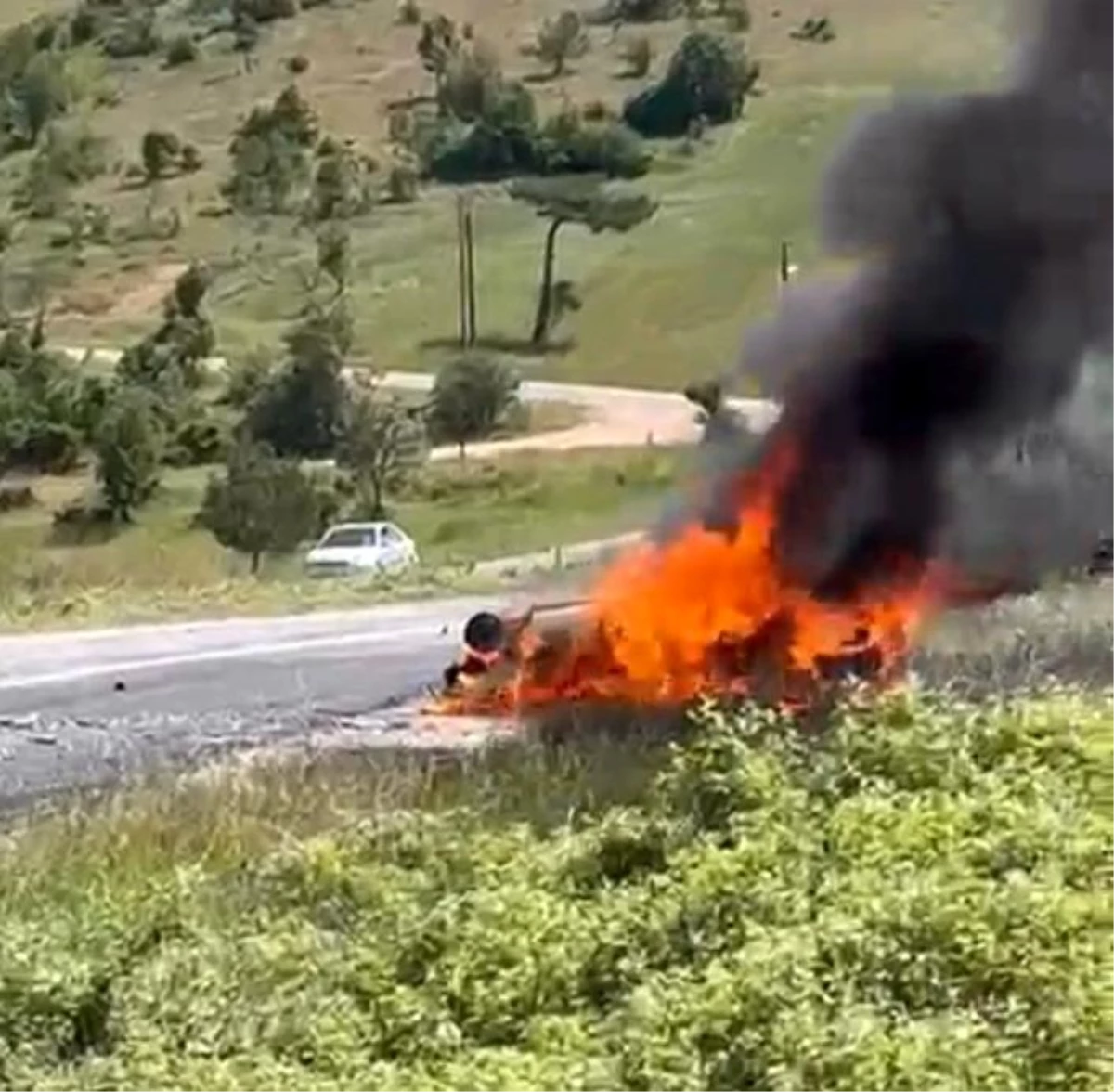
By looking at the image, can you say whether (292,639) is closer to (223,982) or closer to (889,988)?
(223,982)

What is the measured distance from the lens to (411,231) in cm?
8356

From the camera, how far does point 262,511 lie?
5088 cm

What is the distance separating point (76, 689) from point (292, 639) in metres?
3.66

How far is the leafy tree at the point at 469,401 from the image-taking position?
6562cm

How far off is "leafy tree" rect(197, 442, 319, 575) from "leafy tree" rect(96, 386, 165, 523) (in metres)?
4.40

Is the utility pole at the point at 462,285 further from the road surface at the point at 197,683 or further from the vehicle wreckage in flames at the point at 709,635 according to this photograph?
the vehicle wreckage in flames at the point at 709,635

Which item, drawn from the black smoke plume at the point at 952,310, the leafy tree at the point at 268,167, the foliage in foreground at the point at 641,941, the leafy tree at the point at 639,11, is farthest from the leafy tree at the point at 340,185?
the foliage in foreground at the point at 641,941

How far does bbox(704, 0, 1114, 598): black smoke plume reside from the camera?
24.0m

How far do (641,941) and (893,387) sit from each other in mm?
9719

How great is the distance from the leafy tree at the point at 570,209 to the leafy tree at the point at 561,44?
14637 millimetres

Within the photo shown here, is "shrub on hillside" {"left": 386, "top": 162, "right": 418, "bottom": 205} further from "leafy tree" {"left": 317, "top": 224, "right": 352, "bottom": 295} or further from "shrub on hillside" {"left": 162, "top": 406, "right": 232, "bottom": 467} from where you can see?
"shrub on hillside" {"left": 162, "top": 406, "right": 232, "bottom": 467}

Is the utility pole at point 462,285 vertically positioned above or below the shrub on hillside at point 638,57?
below

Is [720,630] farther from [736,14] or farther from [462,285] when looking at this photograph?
[736,14]

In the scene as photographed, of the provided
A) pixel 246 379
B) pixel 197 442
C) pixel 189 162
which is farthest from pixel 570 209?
pixel 197 442
